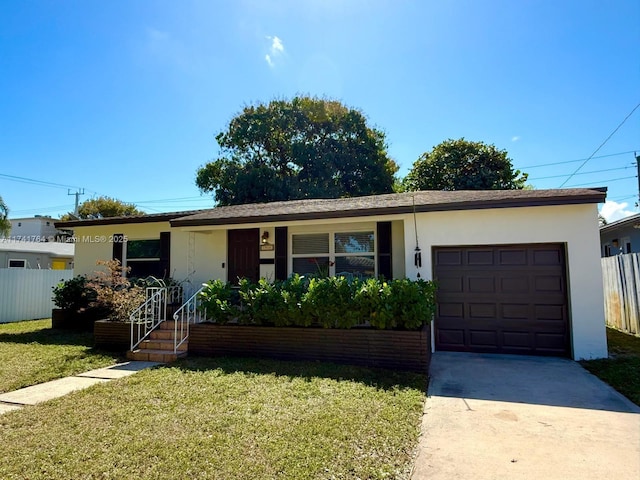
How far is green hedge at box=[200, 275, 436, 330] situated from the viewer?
19.8 feet

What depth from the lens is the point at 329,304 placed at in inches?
250

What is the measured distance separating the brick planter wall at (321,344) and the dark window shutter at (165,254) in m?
3.61

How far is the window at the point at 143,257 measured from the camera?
10492mm

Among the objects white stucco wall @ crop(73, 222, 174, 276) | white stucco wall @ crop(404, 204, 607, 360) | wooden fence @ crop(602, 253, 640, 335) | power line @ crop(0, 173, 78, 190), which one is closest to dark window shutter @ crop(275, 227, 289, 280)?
white stucco wall @ crop(404, 204, 607, 360)

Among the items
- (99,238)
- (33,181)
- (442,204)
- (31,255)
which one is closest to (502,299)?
(442,204)

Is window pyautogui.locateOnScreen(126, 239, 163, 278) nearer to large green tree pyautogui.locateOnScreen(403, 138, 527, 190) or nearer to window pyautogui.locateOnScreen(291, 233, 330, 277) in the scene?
window pyautogui.locateOnScreen(291, 233, 330, 277)

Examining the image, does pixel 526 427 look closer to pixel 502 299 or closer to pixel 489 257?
pixel 502 299

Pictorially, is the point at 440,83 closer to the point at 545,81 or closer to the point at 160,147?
the point at 545,81

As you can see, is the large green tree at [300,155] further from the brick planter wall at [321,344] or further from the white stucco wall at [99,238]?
the brick planter wall at [321,344]

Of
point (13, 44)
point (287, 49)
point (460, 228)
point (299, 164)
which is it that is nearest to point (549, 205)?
point (460, 228)

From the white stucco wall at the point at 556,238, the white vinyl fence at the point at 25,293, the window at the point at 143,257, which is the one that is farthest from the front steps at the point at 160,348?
the white vinyl fence at the point at 25,293

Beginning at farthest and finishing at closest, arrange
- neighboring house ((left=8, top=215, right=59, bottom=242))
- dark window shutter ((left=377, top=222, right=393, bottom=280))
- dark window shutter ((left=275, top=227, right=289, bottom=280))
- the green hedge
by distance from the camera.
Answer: neighboring house ((left=8, top=215, right=59, bottom=242))
dark window shutter ((left=275, top=227, right=289, bottom=280))
dark window shutter ((left=377, top=222, right=393, bottom=280))
the green hedge

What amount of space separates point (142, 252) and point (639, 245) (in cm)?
1743

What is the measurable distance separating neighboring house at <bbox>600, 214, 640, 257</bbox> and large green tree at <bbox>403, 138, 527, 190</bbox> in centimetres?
681
